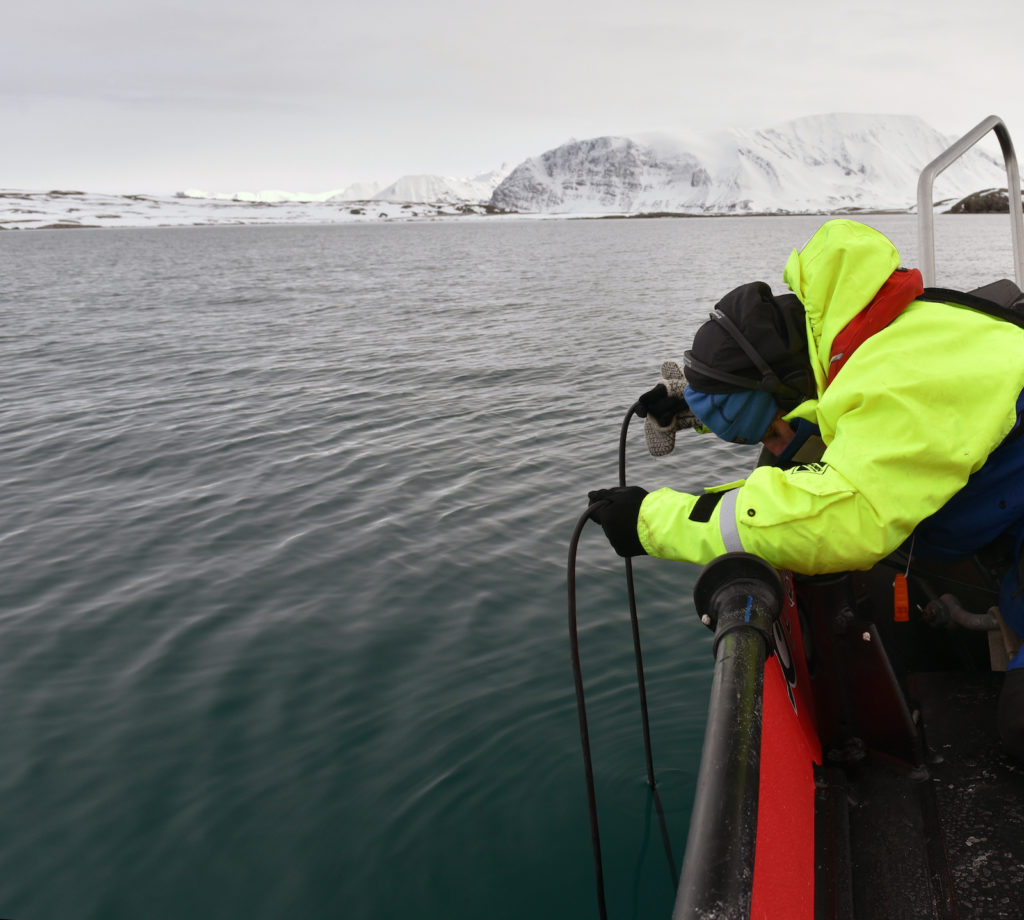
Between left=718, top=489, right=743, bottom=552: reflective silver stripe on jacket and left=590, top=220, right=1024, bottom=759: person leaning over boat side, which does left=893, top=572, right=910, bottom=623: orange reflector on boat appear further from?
left=718, top=489, right=743, bottom=552: reflective silver stripe on jacket

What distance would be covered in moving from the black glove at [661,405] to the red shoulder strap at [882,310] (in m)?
1.10

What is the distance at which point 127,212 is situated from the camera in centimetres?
19650

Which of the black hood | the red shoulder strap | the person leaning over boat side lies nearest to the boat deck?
the person leaning over boat side

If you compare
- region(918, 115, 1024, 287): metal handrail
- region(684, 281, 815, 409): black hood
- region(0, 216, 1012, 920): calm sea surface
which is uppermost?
region(918, 115, 1024, 287): metal handrail

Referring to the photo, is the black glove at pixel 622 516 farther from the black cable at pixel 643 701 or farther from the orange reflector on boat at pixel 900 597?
the orange reflector on boat at pixel 900 597

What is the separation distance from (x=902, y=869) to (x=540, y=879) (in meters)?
1.56

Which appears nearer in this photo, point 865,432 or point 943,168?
point 865,432

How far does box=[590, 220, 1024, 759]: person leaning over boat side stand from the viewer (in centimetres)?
202

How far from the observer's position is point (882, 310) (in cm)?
219

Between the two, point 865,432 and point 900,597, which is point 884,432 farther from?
point 900,597

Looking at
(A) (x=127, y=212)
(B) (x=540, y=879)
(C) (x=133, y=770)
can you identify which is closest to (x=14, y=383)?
(C) (x=133, y=770)

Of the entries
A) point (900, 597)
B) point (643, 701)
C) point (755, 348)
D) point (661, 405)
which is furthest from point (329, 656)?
point (755, 348)

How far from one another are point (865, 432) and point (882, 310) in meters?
0.38

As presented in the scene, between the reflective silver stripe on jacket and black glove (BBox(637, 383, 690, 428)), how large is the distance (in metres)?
1.08
